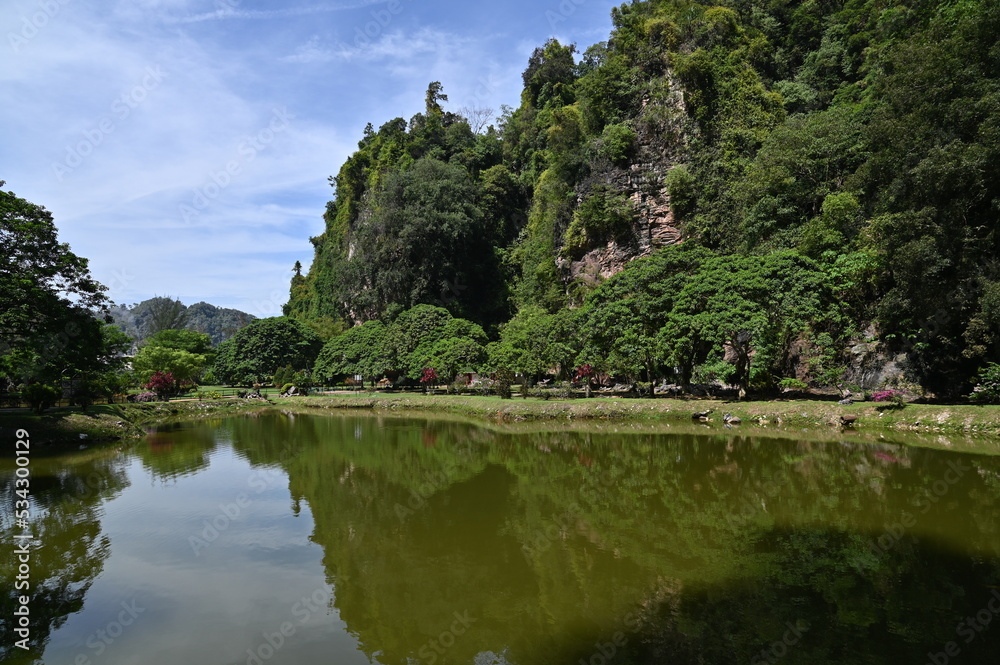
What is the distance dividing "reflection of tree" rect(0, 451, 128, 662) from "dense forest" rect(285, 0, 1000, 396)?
77.6 feet

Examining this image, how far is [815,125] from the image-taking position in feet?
99.2

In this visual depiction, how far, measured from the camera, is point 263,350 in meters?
56.2

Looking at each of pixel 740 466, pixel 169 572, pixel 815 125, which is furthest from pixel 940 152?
pixel 169 572

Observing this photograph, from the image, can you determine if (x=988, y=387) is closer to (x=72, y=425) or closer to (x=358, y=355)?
(x=72, y=425)

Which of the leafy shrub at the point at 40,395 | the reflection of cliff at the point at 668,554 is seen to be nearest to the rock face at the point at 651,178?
the reflection of cliff at the point at 668,554

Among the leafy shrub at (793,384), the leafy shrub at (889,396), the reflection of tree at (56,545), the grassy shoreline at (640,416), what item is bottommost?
the reflection of tree at (56,545)

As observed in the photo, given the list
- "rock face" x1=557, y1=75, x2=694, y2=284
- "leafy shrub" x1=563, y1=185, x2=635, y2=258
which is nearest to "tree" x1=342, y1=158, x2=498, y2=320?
"leafy shrub" x1=563, y1=185, x2=635, y2=258

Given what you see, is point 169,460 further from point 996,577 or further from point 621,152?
point 621,152

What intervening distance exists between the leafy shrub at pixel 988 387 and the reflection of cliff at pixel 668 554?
7269 mm

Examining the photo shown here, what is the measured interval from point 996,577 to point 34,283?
2997cm

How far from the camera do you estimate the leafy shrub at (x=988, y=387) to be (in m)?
18.3

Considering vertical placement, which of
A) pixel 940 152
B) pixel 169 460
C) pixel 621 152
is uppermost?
pixel 621 152

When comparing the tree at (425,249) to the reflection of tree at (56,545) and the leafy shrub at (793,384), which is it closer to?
the leafy shrub at (793,384)

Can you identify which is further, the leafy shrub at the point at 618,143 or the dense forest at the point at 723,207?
the leafy shrub at the point at 618,143
